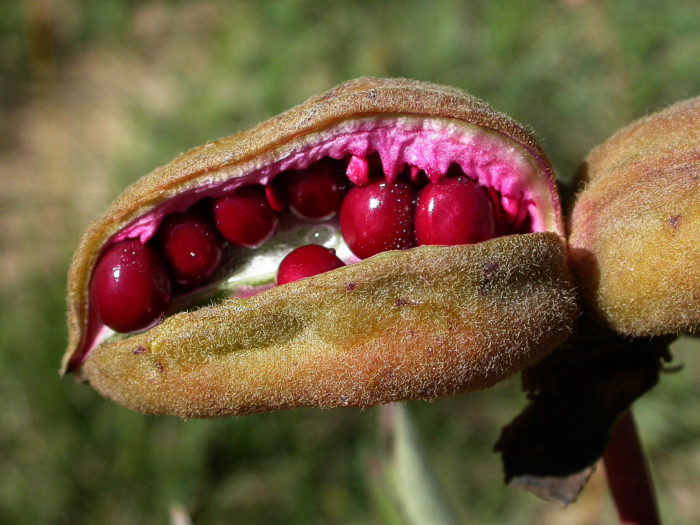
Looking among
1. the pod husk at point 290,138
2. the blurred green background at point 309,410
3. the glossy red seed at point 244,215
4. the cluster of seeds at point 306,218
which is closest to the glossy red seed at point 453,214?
the cluster of seeds at point 306,218

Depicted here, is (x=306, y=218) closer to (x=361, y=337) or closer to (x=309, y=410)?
(x=361, y=337)

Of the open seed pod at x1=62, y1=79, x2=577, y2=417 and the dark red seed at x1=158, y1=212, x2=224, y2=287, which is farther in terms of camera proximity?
the dark red seed at x1=158, y1=212, x2=224, y2=287

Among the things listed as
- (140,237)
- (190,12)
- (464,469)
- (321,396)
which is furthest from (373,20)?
(321,396)

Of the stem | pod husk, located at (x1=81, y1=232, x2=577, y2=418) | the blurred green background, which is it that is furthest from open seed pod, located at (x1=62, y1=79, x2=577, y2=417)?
the blurred green background

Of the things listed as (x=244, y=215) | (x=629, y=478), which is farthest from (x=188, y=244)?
(x=629, y=478)

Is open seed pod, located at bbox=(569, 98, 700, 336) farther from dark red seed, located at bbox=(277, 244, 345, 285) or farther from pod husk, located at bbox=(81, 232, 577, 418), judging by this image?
dark red seed, located at bbox=(277, 244, 345, 285)

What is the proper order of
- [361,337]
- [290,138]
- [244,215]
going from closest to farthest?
[361,337], [290,138], [244,215]

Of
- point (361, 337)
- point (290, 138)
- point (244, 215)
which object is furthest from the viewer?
point (244, 215)

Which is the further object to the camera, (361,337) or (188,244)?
(188,244)

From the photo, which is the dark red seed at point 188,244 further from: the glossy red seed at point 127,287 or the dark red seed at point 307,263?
the dark red seed at point 307,263
